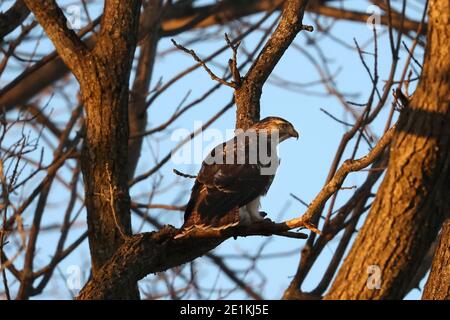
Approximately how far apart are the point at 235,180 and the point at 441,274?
1492mm

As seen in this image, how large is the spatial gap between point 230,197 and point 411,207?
214cm

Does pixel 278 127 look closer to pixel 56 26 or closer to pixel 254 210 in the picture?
pixel 254 210

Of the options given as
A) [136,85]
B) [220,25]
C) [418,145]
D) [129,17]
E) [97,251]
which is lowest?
[418,145]

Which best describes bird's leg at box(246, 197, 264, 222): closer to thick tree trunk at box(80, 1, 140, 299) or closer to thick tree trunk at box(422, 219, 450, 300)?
thick tree trunk at box(80, 1, 140, 299)

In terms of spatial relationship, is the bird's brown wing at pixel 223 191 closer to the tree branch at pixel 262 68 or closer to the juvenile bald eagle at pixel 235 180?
the juvenile bald eagle at pixel 235 180

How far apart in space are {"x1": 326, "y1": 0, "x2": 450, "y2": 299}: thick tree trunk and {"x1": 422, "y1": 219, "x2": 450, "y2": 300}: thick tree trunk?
1296 millimetres

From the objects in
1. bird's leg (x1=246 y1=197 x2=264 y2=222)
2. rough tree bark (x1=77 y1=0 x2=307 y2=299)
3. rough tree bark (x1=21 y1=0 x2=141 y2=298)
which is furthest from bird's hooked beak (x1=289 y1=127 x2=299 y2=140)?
rough tree bark (x1=21 y1=0 x2=141 y2=298)

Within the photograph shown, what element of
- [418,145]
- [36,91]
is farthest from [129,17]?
[36,91]

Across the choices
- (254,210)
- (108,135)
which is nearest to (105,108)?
(108,135)

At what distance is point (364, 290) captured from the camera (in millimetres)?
4754

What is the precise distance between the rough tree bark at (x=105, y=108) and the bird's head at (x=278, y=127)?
94 cm

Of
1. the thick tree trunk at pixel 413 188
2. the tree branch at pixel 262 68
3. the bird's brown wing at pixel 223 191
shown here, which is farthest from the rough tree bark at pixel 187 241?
the thick tree trunk at pixel 413 188

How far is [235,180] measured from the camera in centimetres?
683

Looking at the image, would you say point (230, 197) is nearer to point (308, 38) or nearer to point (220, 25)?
point (308, 38)
